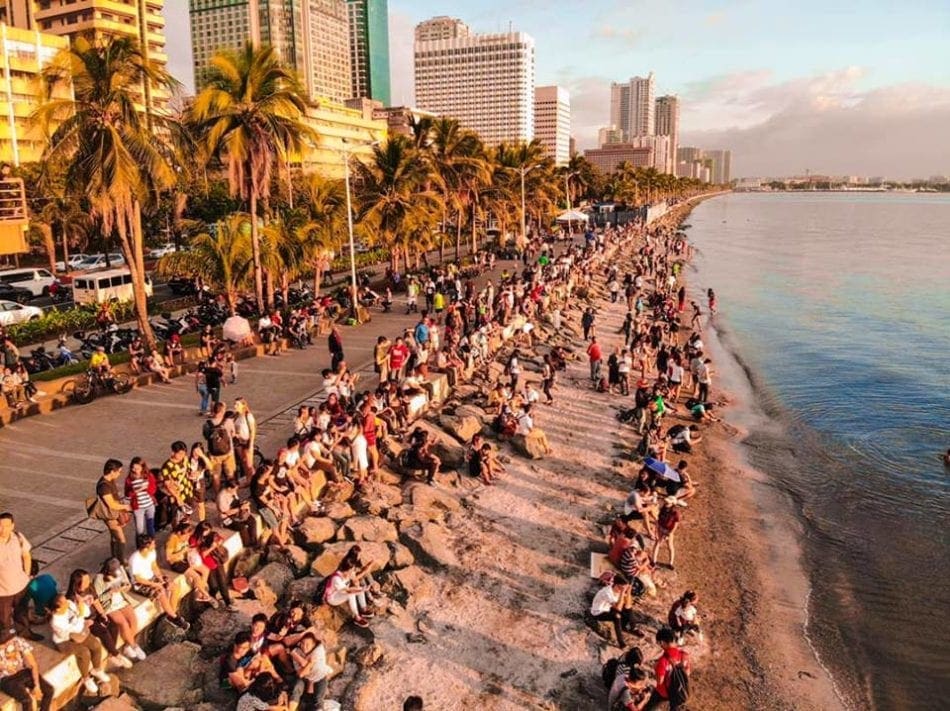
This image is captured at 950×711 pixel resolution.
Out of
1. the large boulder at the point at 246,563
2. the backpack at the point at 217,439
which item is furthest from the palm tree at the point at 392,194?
the large boulder at the point at 246,563

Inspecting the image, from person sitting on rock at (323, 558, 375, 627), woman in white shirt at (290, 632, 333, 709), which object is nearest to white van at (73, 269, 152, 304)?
person sitting on rock at (323, 558, 375, 627)

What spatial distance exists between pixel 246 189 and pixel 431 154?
16.5 metres

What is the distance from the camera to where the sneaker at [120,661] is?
822 cm

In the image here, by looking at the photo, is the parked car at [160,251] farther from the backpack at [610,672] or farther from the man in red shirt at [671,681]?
the man in red shirt at [671,681]

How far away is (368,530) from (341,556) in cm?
91

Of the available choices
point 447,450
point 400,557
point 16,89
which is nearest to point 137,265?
point 447,450

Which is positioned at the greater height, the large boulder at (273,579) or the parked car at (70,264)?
the parked car at (70,264)

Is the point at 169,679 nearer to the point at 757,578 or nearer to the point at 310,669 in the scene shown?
the point at 310,669

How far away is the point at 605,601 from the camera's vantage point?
1016cm

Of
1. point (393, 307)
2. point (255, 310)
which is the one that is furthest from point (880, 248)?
point (255, 310)

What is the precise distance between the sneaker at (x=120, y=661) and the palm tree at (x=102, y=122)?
13.7m

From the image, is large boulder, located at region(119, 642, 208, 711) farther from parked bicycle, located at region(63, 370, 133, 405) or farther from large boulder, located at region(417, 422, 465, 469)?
parked bicycle, located at region(63, 370, 133, 405)

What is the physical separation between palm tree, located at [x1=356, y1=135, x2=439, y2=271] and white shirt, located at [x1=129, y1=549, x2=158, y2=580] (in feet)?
82.0

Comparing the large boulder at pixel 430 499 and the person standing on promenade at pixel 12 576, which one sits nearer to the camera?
the person standing on promenade at pixel 12 576
